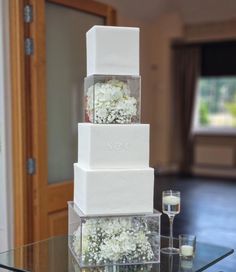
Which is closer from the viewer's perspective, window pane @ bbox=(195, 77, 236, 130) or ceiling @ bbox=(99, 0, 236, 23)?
ceiling @ bbox=(99, 0, 236, 23)

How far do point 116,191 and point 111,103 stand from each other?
37cm

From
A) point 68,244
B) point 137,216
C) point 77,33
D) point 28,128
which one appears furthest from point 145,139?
point 77,33

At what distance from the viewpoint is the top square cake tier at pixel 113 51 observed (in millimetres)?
1844

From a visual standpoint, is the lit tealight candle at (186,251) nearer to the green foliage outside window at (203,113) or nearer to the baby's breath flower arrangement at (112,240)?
the baby's breath flower arrangement at (112,240)

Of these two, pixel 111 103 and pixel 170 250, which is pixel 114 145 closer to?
pixel 111 103

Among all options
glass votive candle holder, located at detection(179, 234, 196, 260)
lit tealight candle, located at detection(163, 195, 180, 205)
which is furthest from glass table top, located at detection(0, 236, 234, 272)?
lit tealight candle, located at detection(163, 195, 180, 205)

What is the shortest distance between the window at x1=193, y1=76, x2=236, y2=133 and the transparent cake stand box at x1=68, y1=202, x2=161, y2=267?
276 inches

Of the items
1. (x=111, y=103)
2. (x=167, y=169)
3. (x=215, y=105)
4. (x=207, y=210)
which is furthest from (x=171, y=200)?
(x=215, y=105)

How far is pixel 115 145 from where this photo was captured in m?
1.86

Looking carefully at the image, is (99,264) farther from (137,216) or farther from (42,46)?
(42,46)

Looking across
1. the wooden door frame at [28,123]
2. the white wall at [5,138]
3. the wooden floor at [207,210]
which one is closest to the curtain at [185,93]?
the wooden floor at [207,210]

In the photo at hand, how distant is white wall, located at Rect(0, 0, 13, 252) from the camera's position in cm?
244

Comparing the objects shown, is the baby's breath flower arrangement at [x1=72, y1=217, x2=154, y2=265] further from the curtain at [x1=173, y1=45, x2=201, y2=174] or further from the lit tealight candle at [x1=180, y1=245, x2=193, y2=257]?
the curtain at [x1=173, y1=45, x2=201, y2=174]

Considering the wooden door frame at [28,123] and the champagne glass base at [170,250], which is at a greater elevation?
the wooden door frame at [28,123]
